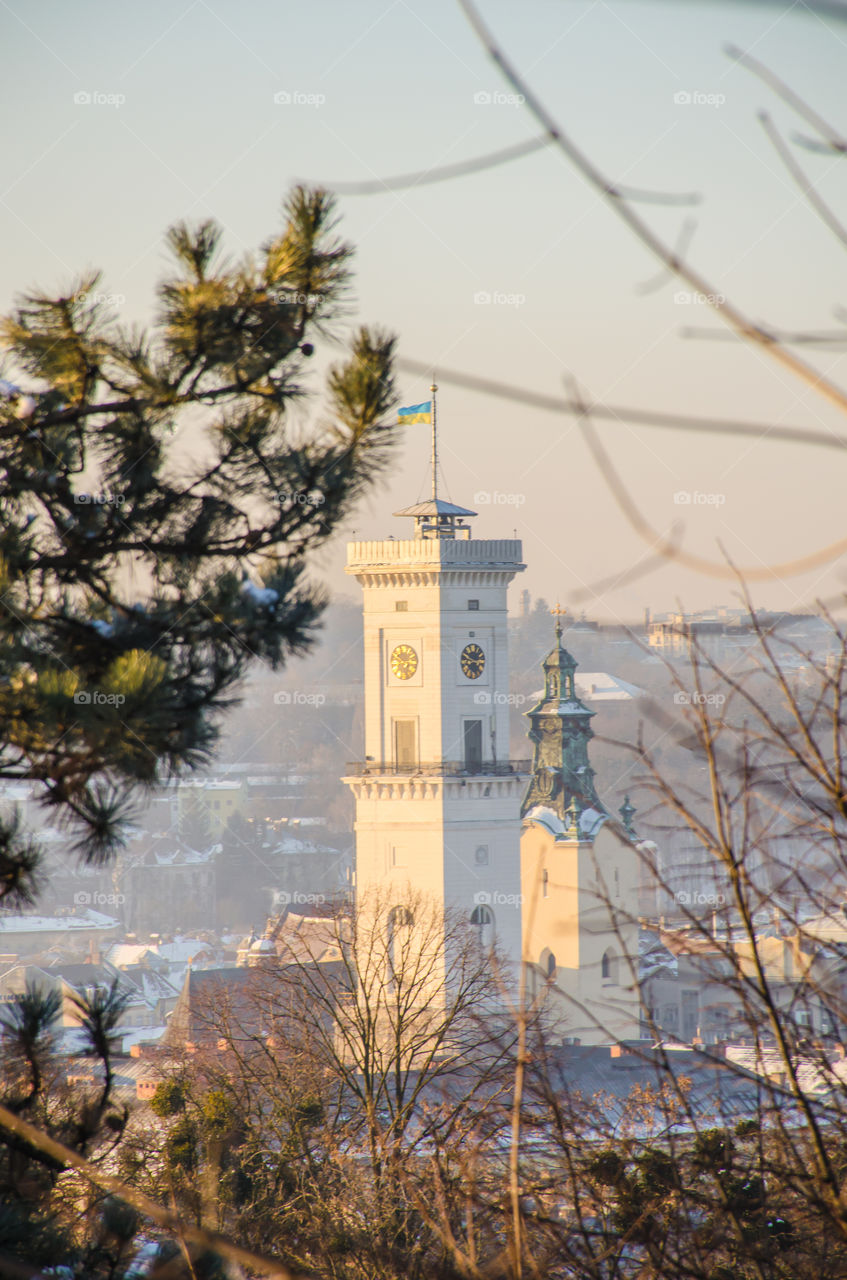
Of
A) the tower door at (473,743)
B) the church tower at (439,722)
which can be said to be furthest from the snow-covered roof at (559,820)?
the tower door at (473,743)

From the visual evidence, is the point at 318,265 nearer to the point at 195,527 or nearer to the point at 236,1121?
the point at 195,527

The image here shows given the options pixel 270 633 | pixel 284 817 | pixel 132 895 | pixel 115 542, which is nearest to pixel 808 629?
pixel 270 633

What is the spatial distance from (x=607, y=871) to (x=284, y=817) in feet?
205

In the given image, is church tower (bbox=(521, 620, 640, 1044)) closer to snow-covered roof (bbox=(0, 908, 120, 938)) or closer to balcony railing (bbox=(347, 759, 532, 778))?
balcony railing (bbox=(347, 759, 532, 778))

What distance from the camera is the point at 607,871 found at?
163ft

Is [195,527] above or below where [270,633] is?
above

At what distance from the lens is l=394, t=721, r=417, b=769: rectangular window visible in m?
46.8

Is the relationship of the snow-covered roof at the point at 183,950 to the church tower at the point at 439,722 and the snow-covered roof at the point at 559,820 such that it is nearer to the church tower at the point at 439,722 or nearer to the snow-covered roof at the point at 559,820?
the snow-covered roof at the point at 559,820

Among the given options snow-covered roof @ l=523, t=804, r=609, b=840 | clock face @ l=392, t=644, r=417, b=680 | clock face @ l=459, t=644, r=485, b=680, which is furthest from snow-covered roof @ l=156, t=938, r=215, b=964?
clock face @ l=459, t=644, r=485, b=680

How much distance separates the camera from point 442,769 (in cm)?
4653

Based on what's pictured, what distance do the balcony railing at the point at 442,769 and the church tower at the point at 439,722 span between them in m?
0.04

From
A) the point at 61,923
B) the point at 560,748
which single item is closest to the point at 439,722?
the point at 560,748

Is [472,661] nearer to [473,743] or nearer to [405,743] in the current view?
[473,743]

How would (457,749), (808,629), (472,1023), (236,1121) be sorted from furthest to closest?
1. (457,749)
2. (472,1023)
3. (236,1121)
4. (808,629)
